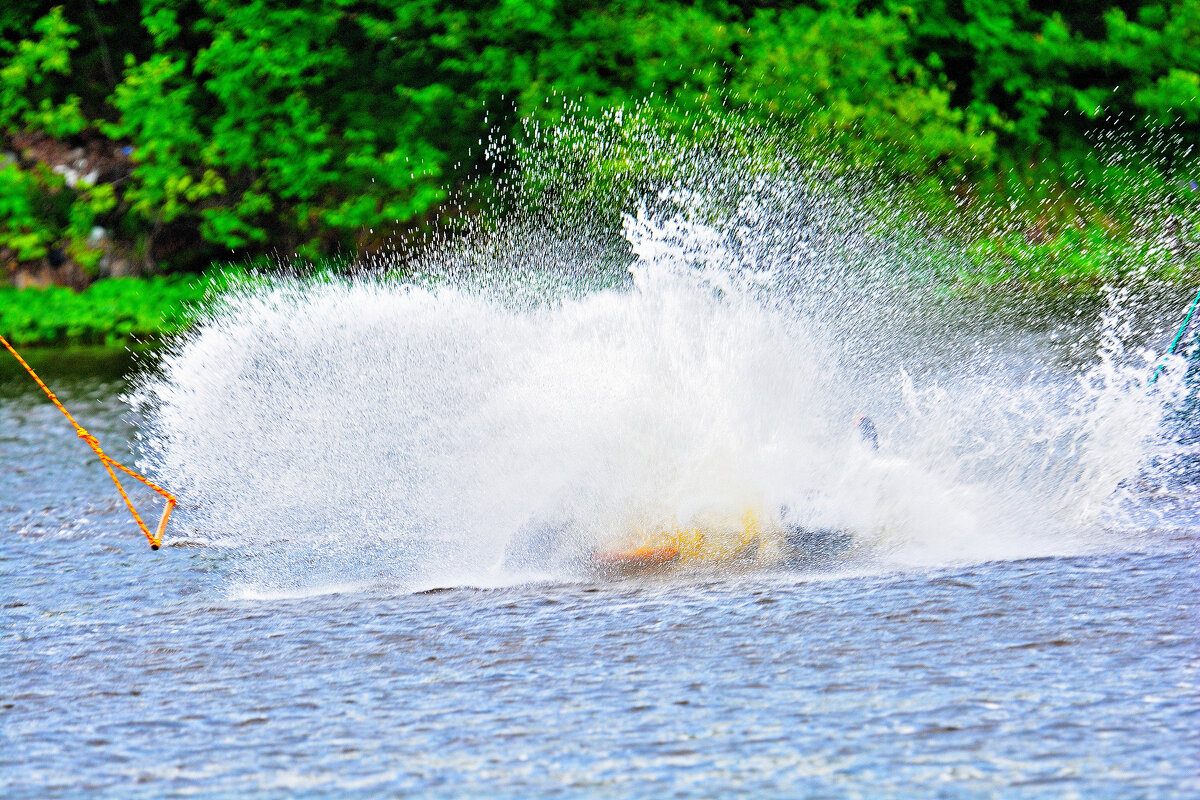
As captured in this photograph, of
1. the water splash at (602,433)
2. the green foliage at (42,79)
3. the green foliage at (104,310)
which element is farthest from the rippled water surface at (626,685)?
the green foliage at (42,79)

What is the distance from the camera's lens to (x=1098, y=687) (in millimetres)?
7309

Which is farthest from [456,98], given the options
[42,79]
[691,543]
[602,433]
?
[691,543]

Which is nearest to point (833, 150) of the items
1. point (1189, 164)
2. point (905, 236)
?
point (905, 236)

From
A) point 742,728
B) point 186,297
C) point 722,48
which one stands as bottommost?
point 186,297

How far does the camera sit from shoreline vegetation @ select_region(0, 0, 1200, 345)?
87.6 feet

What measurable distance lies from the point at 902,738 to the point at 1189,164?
2572 centimetres

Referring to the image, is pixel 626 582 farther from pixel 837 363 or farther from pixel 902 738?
pixel 837 363

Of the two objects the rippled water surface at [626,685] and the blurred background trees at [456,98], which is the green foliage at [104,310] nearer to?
the blurred background trees at [456,98]

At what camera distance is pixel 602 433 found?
1142cm

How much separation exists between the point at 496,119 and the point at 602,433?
1892cm

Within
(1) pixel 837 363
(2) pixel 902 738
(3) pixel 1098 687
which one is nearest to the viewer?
(2) pixel 902 738

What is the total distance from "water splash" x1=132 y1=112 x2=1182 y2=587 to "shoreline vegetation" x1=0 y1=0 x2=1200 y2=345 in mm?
8707

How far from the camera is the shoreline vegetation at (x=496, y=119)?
26.7m

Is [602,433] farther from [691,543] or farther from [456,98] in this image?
[456,98]
